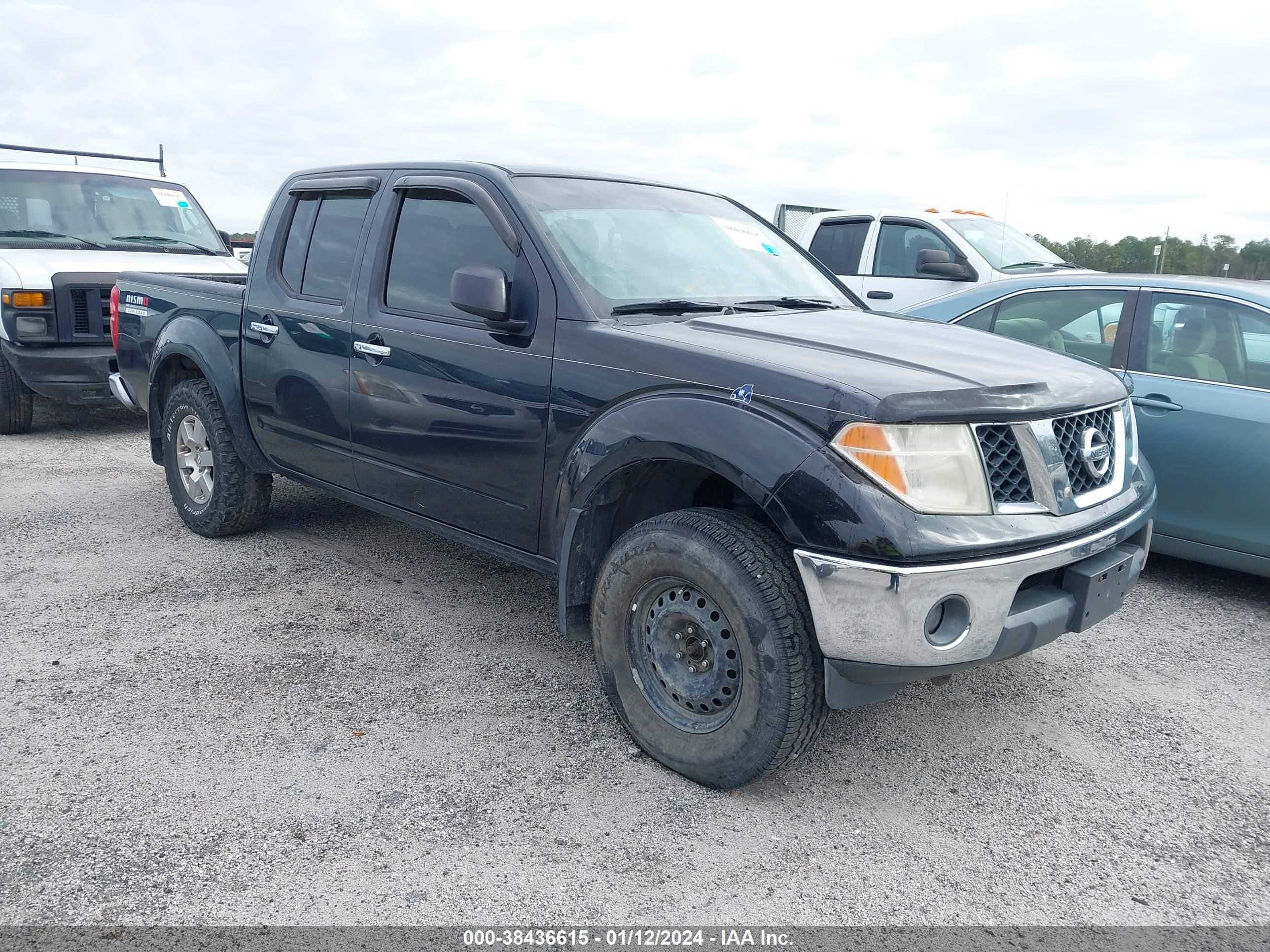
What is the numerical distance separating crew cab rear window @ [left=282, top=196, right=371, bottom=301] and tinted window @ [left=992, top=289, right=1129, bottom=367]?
3246 millimetres

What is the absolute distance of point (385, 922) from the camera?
95.3 inches

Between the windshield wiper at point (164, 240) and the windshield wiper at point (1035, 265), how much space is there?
22.2 ft

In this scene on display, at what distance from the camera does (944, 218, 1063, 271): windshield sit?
8.67 metres

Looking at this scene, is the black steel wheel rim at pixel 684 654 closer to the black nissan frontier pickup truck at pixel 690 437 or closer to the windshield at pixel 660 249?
the black nissan frontier pickup truck at pixel 690 437

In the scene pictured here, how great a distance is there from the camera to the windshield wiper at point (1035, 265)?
852 cm

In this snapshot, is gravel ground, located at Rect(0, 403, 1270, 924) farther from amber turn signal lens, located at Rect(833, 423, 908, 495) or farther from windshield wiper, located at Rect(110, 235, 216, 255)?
windshield wiper, located at Rect(110, 235, 216, 255)

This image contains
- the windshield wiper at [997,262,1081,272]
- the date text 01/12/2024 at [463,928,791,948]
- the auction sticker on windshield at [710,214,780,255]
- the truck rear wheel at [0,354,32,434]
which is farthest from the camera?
the windshield wiper at [997,262,1081,272]

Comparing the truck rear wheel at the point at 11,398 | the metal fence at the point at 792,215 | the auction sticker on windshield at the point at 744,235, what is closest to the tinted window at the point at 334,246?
the auction sticker on windshield at the point at 744,235

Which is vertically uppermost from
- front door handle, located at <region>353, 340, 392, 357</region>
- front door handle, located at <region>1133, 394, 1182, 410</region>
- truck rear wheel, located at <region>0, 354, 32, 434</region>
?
front door handle, located at <region>353, 340, 392, 357</region>

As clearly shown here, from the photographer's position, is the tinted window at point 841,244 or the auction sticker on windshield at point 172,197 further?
the tinted window at point 841,244

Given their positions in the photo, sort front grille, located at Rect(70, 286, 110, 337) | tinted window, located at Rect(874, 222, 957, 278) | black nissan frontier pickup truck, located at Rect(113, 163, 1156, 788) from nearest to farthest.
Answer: black nissan frontier pickup truck, located at Rect(113, 163, 1156, 788), front grille, located at Rect(70, 286, 110, 337), tinted window, located at Rect(874, 222, 957, 278)

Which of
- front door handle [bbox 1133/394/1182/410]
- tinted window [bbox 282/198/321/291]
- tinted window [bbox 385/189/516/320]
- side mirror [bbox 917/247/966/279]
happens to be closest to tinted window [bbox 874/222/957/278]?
side mirror [bbox 917/247/966/279]

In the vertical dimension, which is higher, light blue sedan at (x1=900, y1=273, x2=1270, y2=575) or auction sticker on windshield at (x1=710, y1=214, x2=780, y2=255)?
auction sticker on windshield at (x1=710, y1=214, x2=780, y2=255)

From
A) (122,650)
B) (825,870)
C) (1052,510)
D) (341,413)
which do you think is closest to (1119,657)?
(1052,510)
